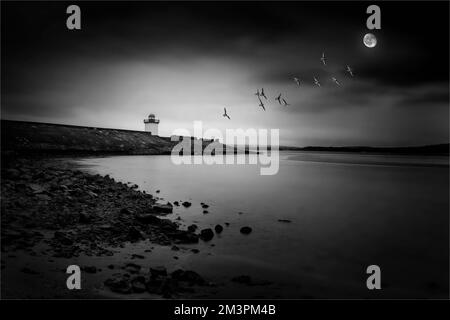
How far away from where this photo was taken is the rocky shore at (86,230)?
573 centimetres

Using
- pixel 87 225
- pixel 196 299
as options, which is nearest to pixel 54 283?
pixel 196 299

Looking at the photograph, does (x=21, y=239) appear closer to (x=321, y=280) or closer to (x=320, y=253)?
(x=321, y=280)

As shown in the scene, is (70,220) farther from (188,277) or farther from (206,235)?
(188,277)

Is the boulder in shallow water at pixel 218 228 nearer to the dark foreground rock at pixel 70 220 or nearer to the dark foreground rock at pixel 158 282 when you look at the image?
the dark foreground rock at pixel 70 220

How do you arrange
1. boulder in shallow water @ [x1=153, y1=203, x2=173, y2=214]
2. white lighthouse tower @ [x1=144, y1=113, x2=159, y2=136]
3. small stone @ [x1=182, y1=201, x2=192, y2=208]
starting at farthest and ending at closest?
white lighthouse tower @ [x1=144, y1=113, x2=159, y2=136] → small stone @ [x1=182, y1=201, x2=192, y2=208] → boulder in shallow water @ [x1=153, y1=203, x2=173, y2=214]

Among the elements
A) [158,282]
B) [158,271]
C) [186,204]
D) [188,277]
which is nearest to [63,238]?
[158,271]

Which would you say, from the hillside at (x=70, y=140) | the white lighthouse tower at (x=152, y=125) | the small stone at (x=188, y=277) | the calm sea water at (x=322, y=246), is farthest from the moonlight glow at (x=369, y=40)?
the white lighthouse tower at (x=152, y=125)

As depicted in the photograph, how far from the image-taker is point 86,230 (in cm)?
800

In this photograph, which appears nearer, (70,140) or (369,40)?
(369,40)

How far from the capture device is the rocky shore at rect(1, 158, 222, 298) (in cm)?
573

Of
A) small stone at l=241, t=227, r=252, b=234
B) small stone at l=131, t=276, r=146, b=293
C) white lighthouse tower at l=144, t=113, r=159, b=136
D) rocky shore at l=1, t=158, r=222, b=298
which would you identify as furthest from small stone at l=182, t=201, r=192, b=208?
white lighthouse tower at l=144, t=113, r=159, b=136

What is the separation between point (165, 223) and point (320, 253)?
5.34 m

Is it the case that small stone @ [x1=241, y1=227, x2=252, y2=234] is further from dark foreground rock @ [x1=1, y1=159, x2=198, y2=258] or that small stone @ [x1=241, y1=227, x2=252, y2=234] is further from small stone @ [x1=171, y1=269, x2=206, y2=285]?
small stone @ [x1=171, y1=269, x2=206, y2=285]
